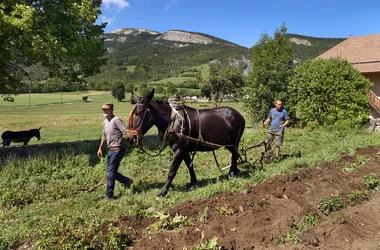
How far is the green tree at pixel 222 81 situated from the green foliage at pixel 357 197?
113 ft

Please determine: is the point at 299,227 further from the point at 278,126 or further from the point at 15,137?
the point at 15,137

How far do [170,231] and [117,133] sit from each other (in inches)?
124

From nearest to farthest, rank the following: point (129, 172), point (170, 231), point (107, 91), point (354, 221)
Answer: point (170, 231) → point (354, 221) → point (129, 172) → point (107, 91)

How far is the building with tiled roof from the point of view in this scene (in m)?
22.4

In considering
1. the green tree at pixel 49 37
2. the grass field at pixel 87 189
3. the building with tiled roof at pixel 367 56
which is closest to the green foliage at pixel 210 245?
the grass field at pixel 87 189

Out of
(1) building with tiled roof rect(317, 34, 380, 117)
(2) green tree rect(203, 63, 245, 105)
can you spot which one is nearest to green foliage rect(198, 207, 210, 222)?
(1) building with tiled roof rect(317, 34, 380, 117)

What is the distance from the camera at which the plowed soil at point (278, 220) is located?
4.47 meters

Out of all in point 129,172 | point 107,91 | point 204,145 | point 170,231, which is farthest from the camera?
point 107,91

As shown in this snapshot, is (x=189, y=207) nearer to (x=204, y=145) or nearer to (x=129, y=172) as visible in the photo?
(x=204, y=145)

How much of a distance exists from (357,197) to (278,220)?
232cm

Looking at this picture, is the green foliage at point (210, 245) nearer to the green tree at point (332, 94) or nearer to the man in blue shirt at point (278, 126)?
the man in blue shirt at point (278, 126)

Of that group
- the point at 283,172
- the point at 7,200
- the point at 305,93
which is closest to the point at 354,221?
the point at 283,172

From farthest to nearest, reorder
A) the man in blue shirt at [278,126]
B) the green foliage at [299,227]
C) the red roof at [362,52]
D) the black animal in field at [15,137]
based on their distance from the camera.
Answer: the red roof at [362,52] → the black animal in field at [15,137] → the man in blue shirt at [278,126] → the green foliage at [299,227]

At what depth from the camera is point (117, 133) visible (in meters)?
7.23
